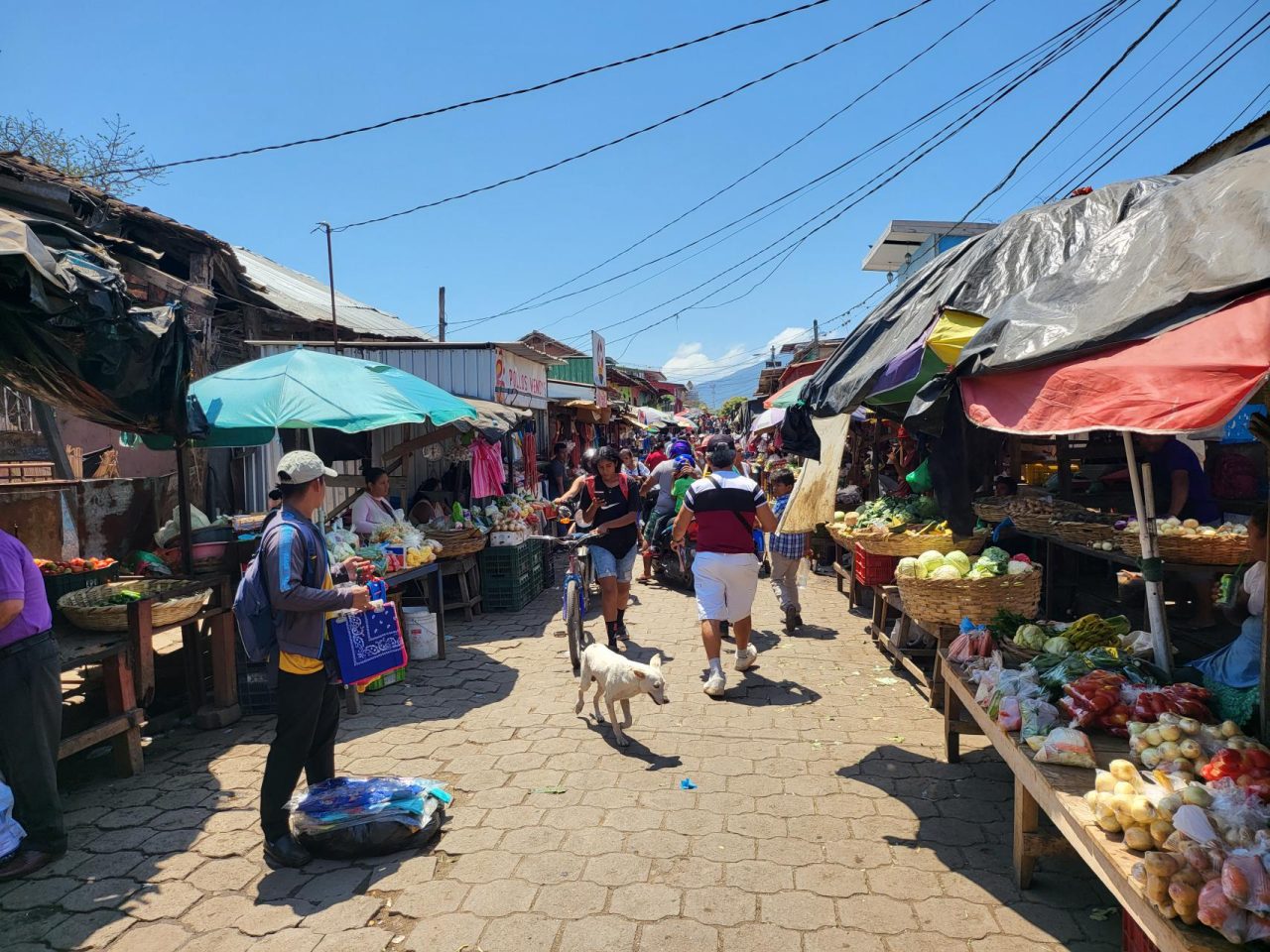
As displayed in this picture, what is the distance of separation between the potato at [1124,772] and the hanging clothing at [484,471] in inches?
330

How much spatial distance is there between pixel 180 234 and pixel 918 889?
9319 mm

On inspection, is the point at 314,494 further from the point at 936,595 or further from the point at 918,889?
the point at 936,595

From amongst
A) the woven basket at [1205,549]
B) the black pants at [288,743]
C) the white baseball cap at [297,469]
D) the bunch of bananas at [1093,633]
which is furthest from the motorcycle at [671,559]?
the white baseball cap at [297,469]

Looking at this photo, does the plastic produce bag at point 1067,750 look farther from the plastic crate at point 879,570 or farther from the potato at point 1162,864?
the plastic crate at point 879,570

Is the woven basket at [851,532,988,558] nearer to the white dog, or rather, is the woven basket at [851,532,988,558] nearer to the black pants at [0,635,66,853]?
the white dog

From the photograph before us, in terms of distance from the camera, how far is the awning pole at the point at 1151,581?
3.60 meters

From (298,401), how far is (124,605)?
211cm

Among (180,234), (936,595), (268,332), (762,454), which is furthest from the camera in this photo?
(762,454)

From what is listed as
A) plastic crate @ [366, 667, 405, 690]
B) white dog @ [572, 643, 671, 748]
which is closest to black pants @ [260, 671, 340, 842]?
white dog @ [572, 643, 671, 748]

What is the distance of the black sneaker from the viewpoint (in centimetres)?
369

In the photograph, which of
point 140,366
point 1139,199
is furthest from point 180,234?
point 1139,199

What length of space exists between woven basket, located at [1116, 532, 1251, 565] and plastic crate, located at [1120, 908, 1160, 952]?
280cm

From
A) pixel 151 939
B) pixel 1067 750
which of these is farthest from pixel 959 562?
pixel 151 939

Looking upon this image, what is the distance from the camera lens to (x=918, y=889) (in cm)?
342
